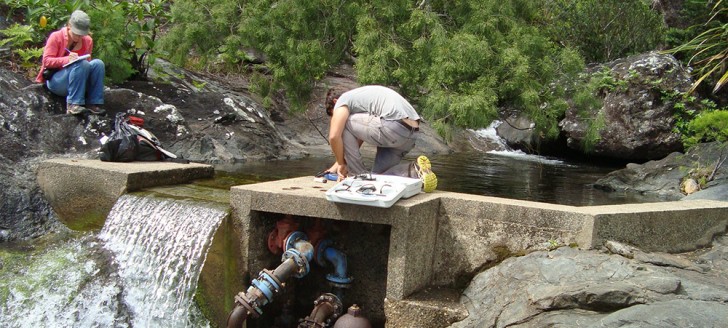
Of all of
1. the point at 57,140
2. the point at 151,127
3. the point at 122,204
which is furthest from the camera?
the point at 151,127

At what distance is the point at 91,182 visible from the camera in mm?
6863

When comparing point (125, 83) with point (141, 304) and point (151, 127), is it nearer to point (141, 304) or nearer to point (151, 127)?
point (151, 127)

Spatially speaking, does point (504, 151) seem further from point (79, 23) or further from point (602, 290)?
point (602, 290)

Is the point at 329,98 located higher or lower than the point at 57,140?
higher

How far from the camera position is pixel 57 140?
813 centimetres

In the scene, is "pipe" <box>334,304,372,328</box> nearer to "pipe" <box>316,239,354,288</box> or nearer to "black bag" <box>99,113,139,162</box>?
"pipe" <box>316,239,354,288</box>

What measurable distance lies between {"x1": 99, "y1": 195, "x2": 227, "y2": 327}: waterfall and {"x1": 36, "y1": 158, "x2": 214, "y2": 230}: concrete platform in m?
0.39

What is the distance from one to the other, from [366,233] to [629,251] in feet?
6.92

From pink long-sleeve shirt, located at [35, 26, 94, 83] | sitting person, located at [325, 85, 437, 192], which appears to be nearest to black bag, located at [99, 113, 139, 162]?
pink long-sleeve shirt, located at [35, 26, 94, 83]

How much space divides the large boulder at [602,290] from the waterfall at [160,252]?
2107 mm

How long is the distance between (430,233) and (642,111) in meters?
9.82

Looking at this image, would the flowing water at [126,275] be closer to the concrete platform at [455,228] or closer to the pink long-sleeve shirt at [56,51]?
the concrete platform at [455,228]

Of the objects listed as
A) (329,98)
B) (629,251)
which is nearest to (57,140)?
(329,98)

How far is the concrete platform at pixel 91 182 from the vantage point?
6742 millimetres
